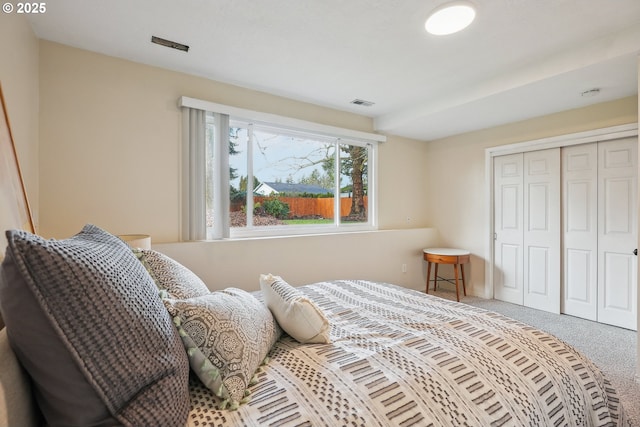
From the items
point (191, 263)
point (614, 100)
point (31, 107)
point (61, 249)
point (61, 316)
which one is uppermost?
point (614, 100)

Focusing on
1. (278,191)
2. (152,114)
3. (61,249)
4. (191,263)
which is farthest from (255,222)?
(61,249)

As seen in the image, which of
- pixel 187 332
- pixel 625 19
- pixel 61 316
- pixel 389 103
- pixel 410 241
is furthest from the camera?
pixel 410 241

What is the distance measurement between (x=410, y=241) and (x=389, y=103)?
76.7 inches

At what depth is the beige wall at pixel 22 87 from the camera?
1.71 metres

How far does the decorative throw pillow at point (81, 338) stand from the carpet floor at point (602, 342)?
2585 mm

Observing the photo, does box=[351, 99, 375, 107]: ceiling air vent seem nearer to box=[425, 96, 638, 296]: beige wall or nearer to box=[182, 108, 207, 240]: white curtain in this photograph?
box=[425, 96, 638, 296]: beige wall

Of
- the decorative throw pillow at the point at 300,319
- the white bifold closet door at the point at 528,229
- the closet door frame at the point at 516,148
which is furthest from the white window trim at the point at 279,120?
the decorative throw pillow at the point at 300,319

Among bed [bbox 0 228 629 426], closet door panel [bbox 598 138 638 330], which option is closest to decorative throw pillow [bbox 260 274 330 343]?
bed [bbox 0 228 629 426]

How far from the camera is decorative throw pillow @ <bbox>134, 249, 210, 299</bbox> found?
1179 mm

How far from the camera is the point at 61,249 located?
2.40 ft

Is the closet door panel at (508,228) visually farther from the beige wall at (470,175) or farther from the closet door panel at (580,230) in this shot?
the closet door panel at (580,230)

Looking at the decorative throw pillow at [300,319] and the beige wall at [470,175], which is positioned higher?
the beige wall at [470,175]

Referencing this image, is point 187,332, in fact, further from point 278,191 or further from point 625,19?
point 625,19

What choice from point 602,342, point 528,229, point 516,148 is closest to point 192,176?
point 516,148
